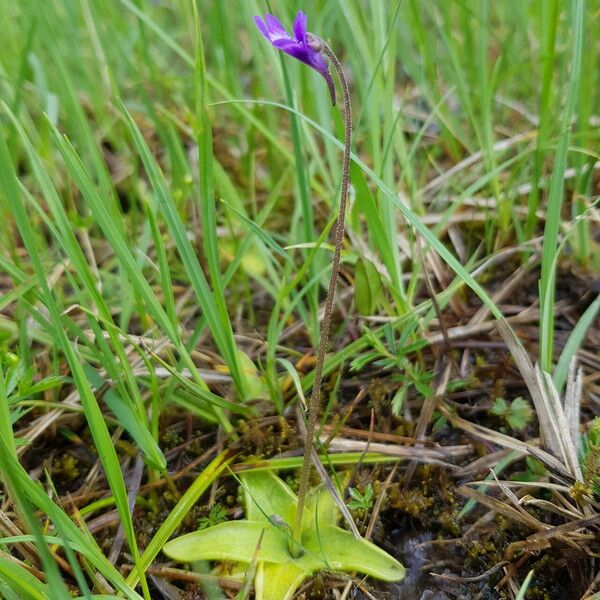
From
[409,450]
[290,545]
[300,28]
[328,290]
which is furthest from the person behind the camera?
[409,450]

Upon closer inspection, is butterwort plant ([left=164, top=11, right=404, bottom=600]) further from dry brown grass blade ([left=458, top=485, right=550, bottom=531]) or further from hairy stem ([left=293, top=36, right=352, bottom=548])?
dry brown grass blade ([left=458, top=485, right=550, bottom=531])

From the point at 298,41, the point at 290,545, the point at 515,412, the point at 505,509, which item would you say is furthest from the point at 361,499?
the point at 298,41

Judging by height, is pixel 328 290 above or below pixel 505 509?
above

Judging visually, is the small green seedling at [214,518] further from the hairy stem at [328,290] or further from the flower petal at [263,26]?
the flower petal at [263,26]

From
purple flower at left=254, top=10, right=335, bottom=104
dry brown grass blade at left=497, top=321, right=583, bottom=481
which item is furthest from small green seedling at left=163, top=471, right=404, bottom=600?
purple flower at left=254, top=10, right=335, bottom=104

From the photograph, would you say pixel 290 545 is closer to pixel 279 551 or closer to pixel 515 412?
pixel 279 551

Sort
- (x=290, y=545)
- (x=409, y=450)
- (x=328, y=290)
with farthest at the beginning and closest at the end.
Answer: (x=409, y=450) < (x=290, y=545) < (x=328, y=290)
